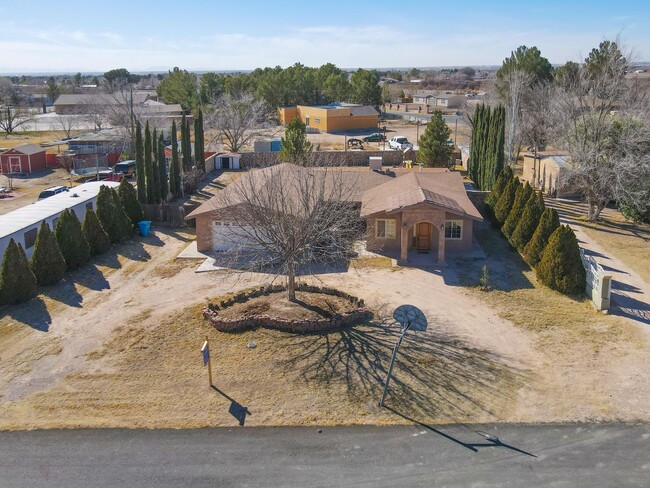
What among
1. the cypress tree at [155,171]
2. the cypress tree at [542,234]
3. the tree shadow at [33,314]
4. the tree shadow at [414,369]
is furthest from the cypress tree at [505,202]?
the tree shadow at [33,314]

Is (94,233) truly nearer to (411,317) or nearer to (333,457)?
(411,317)

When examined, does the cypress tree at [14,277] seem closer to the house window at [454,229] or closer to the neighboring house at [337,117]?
the house window at [454,229]

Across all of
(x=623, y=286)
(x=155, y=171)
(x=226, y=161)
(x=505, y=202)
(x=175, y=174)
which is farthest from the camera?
(x=226, y=161)

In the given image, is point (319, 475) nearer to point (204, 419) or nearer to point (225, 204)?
point (204, 419)

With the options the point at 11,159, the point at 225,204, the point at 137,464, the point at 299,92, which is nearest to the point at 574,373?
the point at 137,464

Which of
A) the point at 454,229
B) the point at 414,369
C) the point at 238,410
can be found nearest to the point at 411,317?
the point at 414,369

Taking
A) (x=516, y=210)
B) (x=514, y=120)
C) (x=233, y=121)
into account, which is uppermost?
(x=514, y=120)
